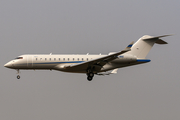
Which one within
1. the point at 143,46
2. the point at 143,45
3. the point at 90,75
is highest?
the point at 143,45

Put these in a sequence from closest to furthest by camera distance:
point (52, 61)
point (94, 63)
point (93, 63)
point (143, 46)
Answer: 1. point (93, 63)
2. point (94, 63)
3. point (52, 61)
4. point (143, 46)

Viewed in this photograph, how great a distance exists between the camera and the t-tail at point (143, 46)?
104 feet

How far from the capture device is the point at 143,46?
3188cm

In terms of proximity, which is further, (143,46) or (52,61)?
(143,46)

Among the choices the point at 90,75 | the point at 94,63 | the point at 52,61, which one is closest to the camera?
the point at 94,63

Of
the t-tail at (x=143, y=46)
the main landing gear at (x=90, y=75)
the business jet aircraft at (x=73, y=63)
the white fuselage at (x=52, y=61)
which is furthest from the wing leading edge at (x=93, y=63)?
the t-tail at (x=143, y=46)

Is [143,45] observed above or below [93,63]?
above

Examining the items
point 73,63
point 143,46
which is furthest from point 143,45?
point 73,63

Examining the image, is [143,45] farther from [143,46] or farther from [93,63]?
[93,63]

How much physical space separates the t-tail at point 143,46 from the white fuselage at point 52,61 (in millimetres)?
1147

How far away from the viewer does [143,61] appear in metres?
31.3

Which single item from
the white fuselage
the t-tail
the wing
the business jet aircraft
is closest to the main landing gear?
the business jet aircraft

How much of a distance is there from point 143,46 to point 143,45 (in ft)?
0.39

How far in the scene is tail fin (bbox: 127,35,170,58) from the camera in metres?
31.6
